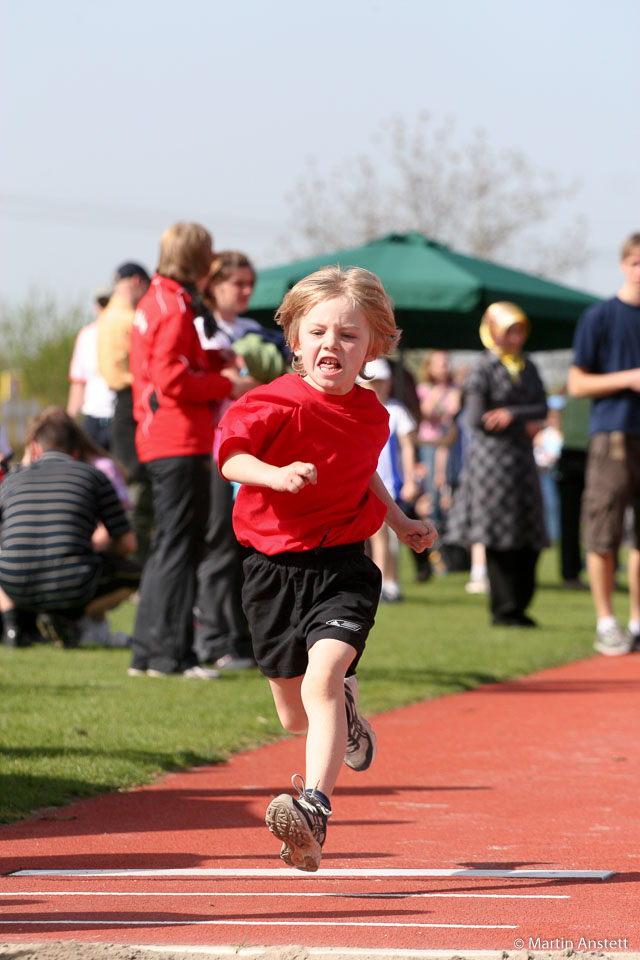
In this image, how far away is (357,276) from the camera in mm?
4434

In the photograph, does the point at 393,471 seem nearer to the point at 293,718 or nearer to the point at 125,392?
the point at 125,392

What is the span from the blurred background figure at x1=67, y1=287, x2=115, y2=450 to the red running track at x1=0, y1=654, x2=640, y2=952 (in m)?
5.70

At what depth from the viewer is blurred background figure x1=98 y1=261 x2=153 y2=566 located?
10.6 metres

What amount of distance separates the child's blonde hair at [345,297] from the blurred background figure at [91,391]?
7499 mm

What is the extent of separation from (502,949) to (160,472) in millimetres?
4847

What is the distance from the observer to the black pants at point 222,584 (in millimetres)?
8453

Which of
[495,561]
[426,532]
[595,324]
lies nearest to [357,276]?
[426,532]

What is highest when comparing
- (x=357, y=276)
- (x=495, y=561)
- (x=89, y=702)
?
(x=357, y=276)

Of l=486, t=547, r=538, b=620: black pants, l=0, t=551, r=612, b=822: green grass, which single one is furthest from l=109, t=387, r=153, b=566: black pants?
l=486, t=547, r=538, b=620: black pants

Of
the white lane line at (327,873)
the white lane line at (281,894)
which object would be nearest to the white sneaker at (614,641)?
the white lane line at (327,873)

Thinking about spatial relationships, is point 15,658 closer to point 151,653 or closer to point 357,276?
point 151,653

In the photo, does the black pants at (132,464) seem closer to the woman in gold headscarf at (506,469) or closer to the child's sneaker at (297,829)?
the woman in gold headscarf at (506,469)

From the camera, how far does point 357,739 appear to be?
182 inches

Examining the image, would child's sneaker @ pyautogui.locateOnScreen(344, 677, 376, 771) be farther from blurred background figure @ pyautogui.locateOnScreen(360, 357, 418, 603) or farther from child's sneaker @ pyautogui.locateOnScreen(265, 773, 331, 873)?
blurred background figure @ pyautogui.locateOnScreen(360, 357, 418, 603)
